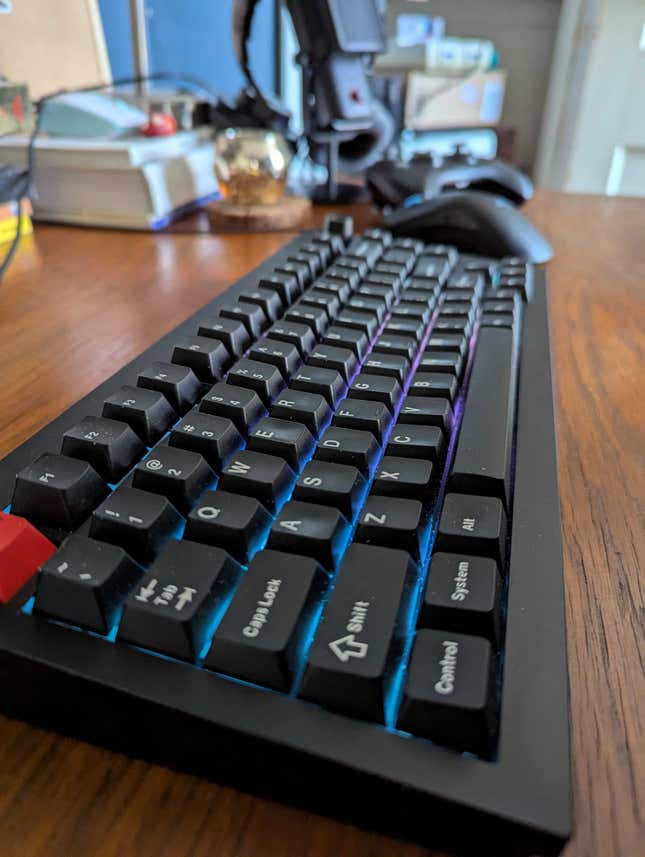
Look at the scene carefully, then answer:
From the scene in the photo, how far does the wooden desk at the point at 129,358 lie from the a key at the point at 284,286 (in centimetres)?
9

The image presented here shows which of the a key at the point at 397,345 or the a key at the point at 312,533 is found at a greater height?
the a key at the point at 312,533

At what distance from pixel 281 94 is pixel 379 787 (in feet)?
7.28

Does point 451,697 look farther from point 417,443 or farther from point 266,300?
point 266,300

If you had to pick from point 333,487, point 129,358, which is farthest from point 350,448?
point 129,358

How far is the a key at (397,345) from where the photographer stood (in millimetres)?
393

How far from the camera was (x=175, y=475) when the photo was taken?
0.26m

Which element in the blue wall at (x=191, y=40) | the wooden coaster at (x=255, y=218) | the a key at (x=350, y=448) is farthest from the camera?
the blue wall at (x=191, y=40)

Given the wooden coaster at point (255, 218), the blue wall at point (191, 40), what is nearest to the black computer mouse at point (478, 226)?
the wooden coaster at point (255, 218)

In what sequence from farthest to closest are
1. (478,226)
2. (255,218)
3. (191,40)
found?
(191,40)
(255,218)
(478,226)

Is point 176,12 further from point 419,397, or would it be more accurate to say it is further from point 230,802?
point 230,802

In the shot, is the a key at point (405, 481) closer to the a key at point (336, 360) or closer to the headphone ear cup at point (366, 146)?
the a key at point (336, 360)

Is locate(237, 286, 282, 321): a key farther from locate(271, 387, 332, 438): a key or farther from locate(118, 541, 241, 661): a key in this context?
locate(118, 541, 241, 661): a key

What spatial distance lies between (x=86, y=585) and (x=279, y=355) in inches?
7.7

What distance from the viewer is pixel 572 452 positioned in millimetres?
367
